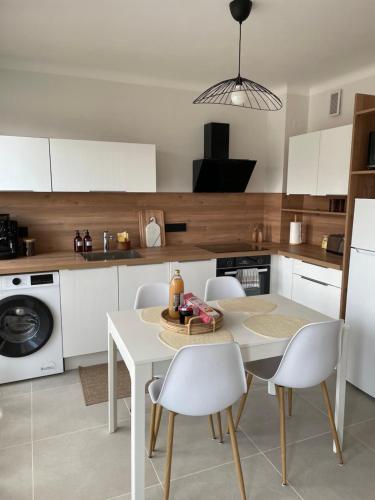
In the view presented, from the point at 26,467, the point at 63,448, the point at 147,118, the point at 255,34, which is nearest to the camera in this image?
the point at 26,467

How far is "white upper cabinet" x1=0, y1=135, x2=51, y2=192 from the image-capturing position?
9.62 feet

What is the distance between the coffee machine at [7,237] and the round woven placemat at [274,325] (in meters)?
2.06

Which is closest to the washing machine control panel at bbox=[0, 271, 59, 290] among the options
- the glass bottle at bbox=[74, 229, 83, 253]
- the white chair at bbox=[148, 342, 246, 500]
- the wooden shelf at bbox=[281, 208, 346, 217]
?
the glass bottle at bbox=[74, 229, 83, 253]

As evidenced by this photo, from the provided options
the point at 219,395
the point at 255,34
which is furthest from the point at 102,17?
the point at 219,395

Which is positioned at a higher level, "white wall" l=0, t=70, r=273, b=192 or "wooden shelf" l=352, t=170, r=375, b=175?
"white wall" l=0, t=70, r=273, b=192

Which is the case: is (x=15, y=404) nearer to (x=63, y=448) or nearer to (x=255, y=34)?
(x=63, y=448)

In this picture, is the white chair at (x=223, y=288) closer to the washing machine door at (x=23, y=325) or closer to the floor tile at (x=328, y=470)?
the floor tile at (x=328, y=470)

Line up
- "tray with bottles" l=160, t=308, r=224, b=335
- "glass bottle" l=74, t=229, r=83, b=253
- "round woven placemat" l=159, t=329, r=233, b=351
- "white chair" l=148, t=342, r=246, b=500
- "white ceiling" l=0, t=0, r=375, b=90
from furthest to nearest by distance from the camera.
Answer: "glass bottle" l=74, t=229, r=83, b=253, "white ceiling" l=0, t=0, r=375, b=90, "tray with bottles" l=160, t=308, r=224, b=335, "round woven placemat" l=159, t=329, r=233, b=351, "white chair" l=148, t=342, r=246, b=500

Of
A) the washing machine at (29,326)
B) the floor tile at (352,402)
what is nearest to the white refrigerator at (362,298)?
the floor tile at (352,402)

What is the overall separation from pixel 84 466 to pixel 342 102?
3663 mm

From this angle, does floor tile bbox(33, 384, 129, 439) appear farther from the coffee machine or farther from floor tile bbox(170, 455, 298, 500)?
the coffee machine

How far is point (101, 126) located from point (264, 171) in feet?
6.10

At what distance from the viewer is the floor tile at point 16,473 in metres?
1.88

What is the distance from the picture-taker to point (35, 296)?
114 inches
